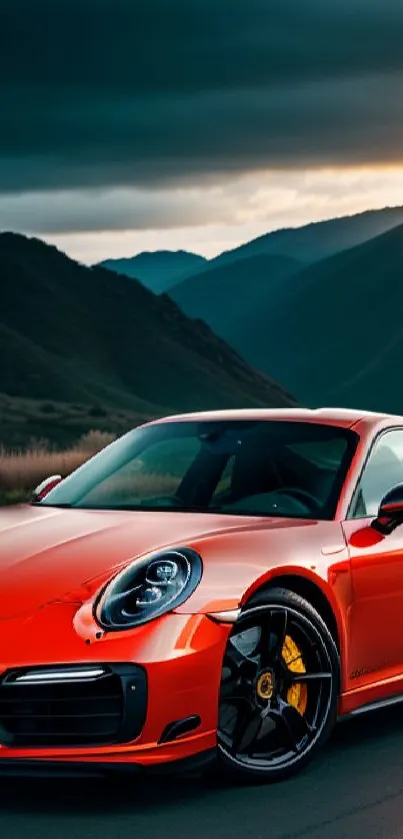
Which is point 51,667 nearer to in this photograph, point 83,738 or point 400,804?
point 83,738

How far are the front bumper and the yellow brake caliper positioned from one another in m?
0.58

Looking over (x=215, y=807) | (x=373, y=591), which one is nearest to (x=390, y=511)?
(x=373, y=591)

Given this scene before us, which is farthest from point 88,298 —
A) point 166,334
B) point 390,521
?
point 390,521

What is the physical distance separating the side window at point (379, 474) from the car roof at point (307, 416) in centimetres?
10

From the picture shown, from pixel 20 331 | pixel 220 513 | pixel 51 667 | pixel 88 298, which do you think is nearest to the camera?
pixel 51 667

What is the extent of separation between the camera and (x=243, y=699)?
629 cm

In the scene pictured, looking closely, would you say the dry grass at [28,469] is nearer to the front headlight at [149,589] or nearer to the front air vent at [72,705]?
the front headlight at [149,589]

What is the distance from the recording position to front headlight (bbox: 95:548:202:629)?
19.8 feet

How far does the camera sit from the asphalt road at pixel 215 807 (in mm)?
5711

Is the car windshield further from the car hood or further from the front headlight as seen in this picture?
the front headlight

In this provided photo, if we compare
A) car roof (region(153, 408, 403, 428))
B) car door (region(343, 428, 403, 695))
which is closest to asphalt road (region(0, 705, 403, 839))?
car door (region(343, 428, 403, 695))

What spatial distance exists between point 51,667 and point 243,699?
82 centimetres

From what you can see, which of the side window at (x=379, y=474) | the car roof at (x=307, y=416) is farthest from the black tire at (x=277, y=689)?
the car roof at (x=307, y=416)

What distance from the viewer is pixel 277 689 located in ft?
21.2
